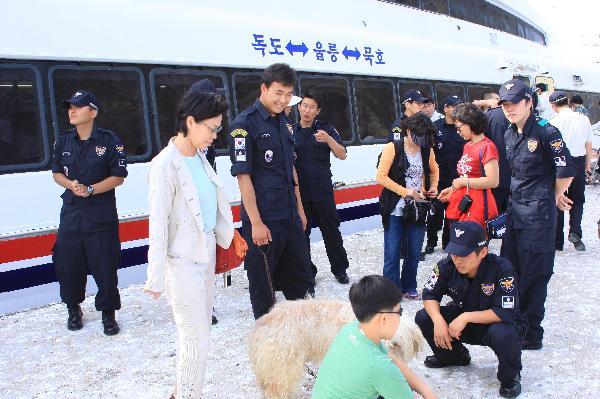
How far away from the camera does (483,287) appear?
3.24m

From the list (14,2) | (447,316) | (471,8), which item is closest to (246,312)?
(447,316)

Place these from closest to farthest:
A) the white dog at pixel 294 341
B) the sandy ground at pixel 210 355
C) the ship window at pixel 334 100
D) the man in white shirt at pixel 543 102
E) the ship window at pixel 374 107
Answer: the white dog at pixel 294 341 → the sandy ground at pixel 210 355 → the ship window at pixel 334 100 → the ship window at pixel 374 107 → the man in white shirt at pixel 543 102

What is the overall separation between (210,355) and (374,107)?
178 inches

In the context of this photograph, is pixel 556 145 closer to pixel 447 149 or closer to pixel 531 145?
pixel 531 145

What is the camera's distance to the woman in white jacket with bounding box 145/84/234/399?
2.70 metres

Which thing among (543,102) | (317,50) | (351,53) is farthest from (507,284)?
(543,102)

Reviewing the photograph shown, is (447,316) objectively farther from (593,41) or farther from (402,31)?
(593,41)

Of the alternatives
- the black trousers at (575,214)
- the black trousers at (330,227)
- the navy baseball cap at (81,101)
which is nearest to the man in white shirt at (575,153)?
the black trousers at (575,214)

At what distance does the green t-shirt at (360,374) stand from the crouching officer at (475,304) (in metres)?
1.17

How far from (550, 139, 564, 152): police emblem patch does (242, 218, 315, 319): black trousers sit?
1703mm

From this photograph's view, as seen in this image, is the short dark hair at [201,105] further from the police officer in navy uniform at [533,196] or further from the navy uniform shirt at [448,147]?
the navy uniform shirt at [448,147]

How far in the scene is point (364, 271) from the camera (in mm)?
5984

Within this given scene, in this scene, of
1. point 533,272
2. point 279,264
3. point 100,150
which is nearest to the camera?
point 533,272

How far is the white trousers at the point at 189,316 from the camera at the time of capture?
275cm
